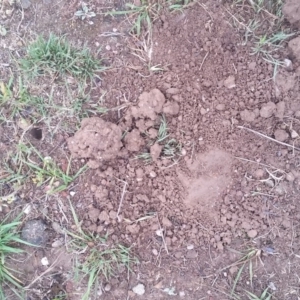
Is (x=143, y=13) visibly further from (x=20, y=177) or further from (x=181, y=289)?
(x=181, y=289)

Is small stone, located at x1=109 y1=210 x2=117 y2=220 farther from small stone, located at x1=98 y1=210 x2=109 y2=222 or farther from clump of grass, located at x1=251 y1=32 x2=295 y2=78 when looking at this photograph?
clump of grass, located at x1=251 y1=32 x2=295 y2=78

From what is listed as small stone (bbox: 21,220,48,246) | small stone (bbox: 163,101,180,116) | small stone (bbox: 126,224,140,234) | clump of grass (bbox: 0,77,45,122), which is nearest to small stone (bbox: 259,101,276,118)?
small stone (bbox: 163,101,180,116)

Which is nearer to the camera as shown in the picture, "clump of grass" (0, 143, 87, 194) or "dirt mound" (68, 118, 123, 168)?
"dirt mound" (68, 118, 123, 168)

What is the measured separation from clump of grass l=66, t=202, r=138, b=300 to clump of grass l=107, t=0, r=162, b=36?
95cm

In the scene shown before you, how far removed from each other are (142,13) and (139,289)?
4.24 ft

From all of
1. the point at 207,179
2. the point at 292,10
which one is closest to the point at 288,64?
the point at 292,10

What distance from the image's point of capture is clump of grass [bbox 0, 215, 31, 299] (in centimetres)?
226

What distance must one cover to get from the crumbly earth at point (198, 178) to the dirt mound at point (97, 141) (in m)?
0.01

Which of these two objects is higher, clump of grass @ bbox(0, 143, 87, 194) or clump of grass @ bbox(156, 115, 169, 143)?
clump of grass @ bbox(156, 115, 169, 143)

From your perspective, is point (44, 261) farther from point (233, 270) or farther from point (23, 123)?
point (233, 270)

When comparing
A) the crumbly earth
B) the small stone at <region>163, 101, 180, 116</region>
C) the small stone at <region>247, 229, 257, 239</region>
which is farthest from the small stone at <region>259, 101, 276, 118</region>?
the small stone at <region>247, 229, 257, 239</region>

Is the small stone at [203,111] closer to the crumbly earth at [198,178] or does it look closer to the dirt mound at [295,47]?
the crumbly earth at [198,178]

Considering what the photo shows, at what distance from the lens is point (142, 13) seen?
2291 mm

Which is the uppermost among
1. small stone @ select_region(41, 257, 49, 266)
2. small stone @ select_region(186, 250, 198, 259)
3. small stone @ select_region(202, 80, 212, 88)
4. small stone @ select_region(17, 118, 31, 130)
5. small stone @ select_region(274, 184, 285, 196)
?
small stone @ select_region(202, 80, 212, 88)
